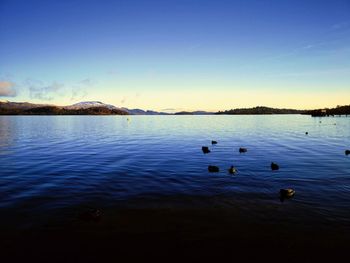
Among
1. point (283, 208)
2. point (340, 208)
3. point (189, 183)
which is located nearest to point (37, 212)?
point (189, 183)

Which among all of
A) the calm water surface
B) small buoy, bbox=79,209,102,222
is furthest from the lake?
small buoy, bbox=79,209,102,222

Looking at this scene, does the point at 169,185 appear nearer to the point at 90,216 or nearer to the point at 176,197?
the point at 176,197

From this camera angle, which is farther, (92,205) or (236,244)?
(92,205)

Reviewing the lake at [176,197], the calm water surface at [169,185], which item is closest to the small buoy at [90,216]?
the lake at [176,197]

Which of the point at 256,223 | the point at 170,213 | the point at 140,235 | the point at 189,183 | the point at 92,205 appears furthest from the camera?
the point at 189,183

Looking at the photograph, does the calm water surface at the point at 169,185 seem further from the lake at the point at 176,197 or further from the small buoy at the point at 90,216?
the small buoy at the point at 90,216

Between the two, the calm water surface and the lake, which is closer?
the lake

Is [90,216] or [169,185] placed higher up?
[90,216]

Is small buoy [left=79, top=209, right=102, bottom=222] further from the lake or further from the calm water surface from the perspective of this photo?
the calm water surface

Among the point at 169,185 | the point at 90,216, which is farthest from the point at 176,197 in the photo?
the point at 90,216

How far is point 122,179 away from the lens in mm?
25062

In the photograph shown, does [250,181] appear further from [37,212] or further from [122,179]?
[37,212]

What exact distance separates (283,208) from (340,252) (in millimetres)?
5269

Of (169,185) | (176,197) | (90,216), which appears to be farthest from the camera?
(169,185)
